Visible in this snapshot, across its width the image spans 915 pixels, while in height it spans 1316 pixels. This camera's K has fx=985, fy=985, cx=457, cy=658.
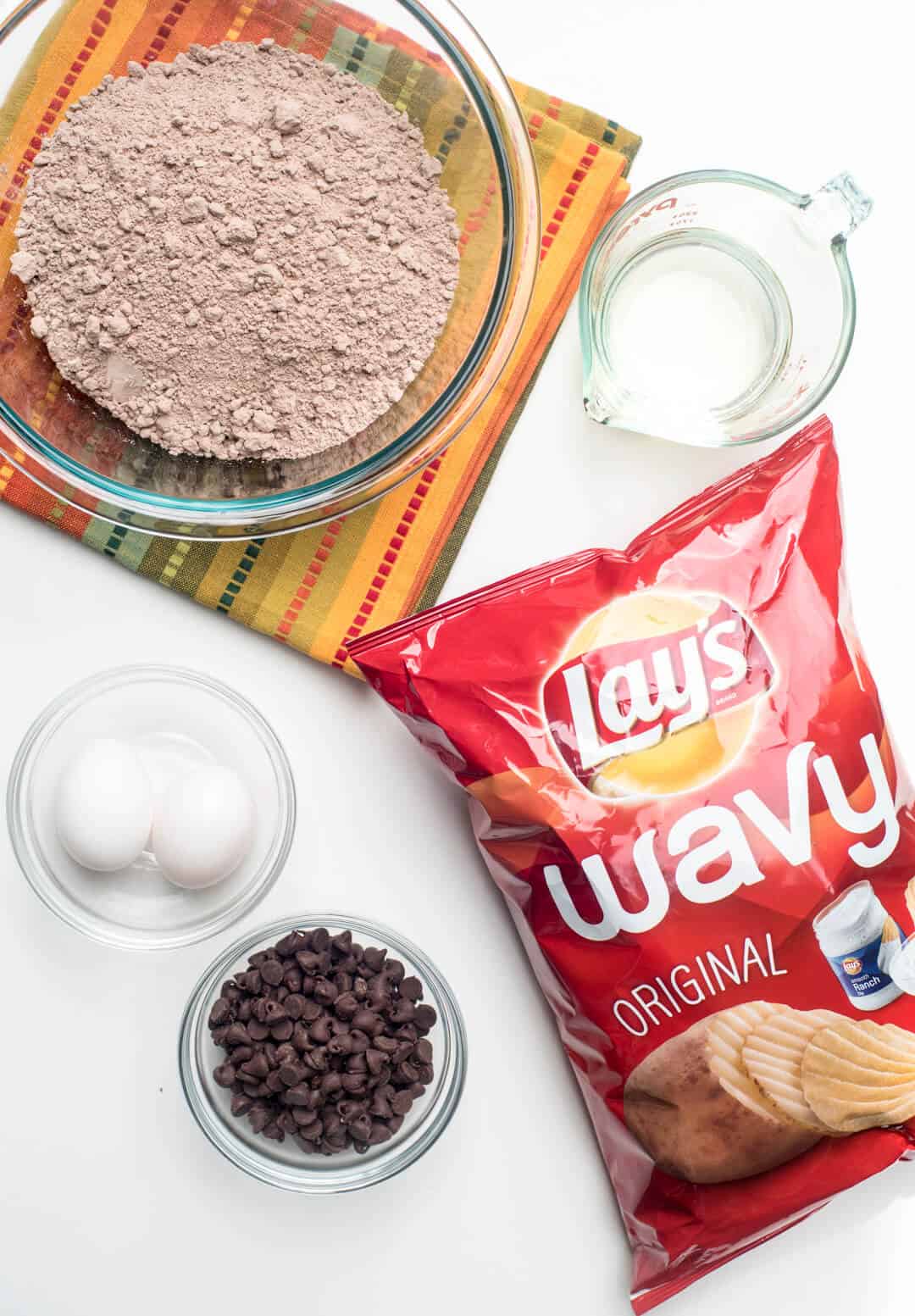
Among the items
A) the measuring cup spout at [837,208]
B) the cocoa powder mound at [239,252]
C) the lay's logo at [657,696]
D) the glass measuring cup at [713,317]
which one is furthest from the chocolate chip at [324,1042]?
the measuring cup spout at [837,208]

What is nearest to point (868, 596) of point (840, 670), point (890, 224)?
point (840, 670)

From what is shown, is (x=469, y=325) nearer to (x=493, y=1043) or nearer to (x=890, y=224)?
(x=890, y=224)

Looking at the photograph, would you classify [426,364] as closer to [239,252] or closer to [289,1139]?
[239,252]

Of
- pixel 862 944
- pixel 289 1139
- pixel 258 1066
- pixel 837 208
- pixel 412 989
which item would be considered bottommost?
pixel 289 1139

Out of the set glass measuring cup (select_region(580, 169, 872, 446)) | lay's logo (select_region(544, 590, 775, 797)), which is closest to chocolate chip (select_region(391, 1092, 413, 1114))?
lay's logo (select_region(544, 590, 775, 797))

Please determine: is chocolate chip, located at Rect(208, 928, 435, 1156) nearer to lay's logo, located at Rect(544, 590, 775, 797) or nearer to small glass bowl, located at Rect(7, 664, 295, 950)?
small glass bowl, located at Rect(7, 664, 295, 950)

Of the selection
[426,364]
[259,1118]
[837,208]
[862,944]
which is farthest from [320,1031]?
[837,208]
